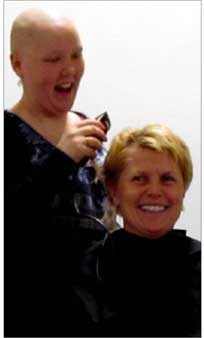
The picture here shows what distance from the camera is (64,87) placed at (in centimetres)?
68

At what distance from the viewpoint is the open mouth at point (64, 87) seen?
0.68 metres

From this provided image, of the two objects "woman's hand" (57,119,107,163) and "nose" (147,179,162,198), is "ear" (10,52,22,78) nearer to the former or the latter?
"woman's hand" (57,119,107,163)

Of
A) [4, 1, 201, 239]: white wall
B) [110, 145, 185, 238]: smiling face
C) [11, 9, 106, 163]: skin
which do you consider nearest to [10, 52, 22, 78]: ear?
[11, 9, 106, 163]: skin

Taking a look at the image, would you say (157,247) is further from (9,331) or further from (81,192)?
(9,331)

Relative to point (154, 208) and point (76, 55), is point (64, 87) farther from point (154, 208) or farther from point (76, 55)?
point (154, 208)

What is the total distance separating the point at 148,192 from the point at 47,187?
0.51 ft

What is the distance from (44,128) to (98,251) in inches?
8.1

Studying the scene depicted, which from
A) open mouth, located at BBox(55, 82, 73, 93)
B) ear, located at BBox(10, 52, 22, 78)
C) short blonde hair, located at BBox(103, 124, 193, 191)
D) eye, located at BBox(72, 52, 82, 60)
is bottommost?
short blonde hair, located at BBox(103, 124, 193, 191)

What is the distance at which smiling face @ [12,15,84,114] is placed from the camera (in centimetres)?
67

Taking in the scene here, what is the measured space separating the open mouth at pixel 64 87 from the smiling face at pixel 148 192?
0.43 ft

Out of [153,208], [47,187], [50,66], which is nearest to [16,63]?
[50,66]

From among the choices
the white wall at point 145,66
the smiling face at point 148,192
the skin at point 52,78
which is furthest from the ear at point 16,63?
the smiling face at point 148,192

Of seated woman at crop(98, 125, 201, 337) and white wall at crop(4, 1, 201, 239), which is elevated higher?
white wall at crop(4, 1, 201, 239)

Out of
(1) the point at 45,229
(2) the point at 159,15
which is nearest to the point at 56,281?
(1) the point at 45,229
